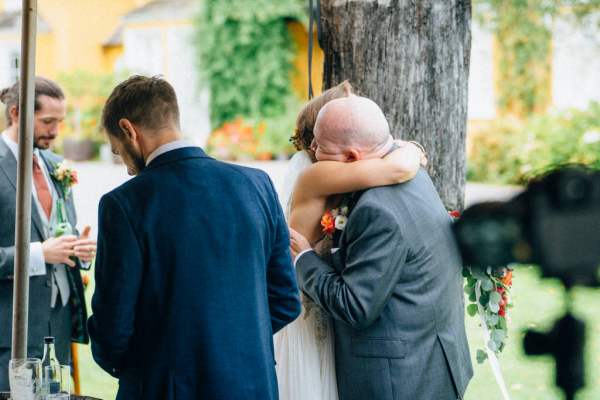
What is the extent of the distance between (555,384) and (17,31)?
29.0m

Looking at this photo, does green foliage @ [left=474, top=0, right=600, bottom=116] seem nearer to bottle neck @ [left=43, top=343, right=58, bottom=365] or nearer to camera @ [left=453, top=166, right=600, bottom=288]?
bottle neck @ [left=43, top=343, right=58, bottom=365]

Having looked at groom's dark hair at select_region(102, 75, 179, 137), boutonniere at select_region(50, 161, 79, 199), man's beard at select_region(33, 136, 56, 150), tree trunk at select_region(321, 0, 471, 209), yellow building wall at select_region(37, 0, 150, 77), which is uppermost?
yellow building wall at select_region(37, 0, 150, 77)

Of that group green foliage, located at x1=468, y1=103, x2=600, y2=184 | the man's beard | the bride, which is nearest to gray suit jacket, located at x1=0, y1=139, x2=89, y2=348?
the man's beard

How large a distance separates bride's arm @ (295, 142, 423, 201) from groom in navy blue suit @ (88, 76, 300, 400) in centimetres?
37

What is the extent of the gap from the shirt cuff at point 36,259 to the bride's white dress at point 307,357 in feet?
3.99

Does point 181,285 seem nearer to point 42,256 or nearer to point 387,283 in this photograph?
point 387,283

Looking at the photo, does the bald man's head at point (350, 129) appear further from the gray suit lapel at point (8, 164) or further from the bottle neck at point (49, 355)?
the gray suit lapel at point (8, 164)

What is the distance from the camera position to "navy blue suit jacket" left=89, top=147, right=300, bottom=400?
2.20 meters

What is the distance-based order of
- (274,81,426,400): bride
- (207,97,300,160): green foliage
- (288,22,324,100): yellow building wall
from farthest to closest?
1. (288,22,324,100): yellow building wall
2. (207,97,300,160): green foliage
3. (274,81,426,400): bride

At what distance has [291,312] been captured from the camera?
256cm

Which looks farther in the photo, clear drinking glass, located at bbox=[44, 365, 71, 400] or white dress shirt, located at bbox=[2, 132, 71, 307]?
Result: white dress shirt, located at bbox=[2, 132, 71, 307]

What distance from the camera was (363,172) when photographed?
2.61 metres

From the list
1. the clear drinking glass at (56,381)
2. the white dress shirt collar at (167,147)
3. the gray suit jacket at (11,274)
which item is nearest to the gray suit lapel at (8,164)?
the gray suit jacket at (11,274)

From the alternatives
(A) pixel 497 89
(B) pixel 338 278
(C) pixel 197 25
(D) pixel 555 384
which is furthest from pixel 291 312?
(C) pixel 197 25
